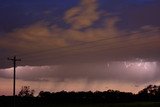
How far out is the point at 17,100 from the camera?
99.1m

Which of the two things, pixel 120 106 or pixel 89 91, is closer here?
pixel 120 106

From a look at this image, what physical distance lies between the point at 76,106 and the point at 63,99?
20.3 meters

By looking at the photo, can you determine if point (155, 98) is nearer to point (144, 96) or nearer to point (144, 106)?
point (144, 96)

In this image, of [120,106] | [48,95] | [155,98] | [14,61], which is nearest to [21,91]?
[48,95]

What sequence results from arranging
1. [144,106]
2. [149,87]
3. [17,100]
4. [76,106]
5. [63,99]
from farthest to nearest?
[149,87] < [63,99] < [17,100] < [76,106] < [144,106]

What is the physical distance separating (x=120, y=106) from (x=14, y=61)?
27.9m

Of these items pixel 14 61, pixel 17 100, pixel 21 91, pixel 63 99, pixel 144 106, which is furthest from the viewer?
pixel 21 91

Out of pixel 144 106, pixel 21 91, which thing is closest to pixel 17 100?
pixel 144 106

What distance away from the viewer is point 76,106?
87.1m

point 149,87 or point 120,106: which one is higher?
point 149,87

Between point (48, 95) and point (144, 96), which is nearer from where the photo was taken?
point (144, 96)

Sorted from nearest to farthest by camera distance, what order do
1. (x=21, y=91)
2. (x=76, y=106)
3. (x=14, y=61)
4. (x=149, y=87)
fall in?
(x=14, y=61), (x=76, y=106), (x=149, y=87), (x=21, y=91)

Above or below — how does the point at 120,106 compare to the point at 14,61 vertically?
below

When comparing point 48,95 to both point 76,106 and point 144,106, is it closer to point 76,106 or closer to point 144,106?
point 76,106
